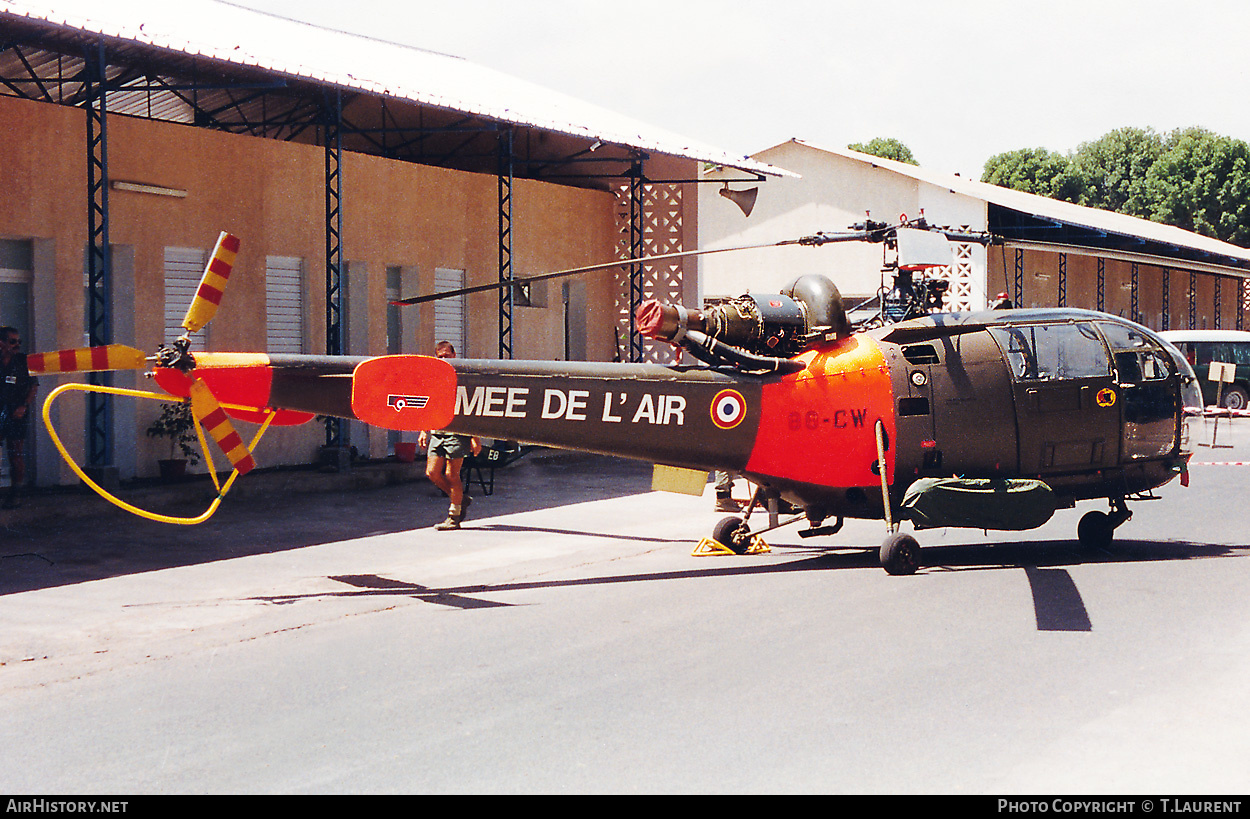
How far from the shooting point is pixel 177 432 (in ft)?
57.9

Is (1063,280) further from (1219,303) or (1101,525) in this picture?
(1101,525)

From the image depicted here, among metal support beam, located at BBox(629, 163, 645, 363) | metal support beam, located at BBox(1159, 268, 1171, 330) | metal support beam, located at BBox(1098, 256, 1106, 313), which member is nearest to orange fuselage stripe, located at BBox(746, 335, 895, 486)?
metal support beam, located at BBox(629, 163, 645, 363)

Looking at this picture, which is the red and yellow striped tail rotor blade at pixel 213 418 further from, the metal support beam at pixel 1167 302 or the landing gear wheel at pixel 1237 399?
the metal support beam at pixel 1167 302

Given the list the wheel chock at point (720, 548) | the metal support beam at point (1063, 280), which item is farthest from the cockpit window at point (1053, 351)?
the metal support beam at point (1063, 280)

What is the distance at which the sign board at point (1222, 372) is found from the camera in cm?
3142

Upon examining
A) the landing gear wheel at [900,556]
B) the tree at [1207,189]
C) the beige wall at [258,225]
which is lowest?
the landing gear wheel at [900,556]

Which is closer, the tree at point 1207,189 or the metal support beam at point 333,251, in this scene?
the metal support beam at point 333,251

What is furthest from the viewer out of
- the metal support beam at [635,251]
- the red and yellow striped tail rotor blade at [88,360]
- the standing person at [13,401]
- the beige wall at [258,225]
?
the metal support beam at [635,251]

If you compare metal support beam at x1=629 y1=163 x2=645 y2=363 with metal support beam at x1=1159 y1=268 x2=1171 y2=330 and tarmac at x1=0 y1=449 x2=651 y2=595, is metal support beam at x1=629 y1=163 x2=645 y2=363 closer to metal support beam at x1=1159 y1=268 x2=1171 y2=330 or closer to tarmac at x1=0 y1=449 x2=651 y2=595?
tarmac at x1=0 y1=449 x2=651 y2=595

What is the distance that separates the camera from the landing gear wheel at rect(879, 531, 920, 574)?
35.7ft

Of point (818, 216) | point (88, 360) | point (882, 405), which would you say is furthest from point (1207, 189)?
point (88, 360)

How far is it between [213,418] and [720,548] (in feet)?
17.3

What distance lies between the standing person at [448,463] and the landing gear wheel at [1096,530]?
21.6ft
